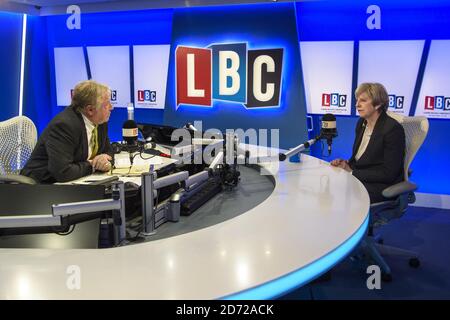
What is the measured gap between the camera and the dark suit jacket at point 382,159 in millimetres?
3109

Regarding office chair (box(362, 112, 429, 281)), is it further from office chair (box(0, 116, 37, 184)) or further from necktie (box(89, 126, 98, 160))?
office chair (box(0, 116, 37, 184))

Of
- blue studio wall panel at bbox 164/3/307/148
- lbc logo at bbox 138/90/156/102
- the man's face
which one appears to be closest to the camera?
the man's face

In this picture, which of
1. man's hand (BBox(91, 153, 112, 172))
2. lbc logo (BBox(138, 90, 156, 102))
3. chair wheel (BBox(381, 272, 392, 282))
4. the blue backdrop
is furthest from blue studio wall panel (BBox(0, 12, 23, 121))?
chair wheel (BBox(381, 272, 392, 282))

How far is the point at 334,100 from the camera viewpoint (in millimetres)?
5223

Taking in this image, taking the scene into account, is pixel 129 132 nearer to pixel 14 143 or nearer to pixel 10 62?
pixel 14 143

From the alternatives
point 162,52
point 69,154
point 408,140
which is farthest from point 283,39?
point 69,154

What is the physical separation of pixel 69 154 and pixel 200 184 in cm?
86

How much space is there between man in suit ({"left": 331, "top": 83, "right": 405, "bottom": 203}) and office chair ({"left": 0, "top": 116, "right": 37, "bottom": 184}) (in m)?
2.33

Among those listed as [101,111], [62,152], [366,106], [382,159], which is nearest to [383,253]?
[382,159]

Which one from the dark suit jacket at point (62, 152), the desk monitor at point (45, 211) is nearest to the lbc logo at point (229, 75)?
the dark suit jacket at point (62, 152)

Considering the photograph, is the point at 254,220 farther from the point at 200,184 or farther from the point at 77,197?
the point at 77,197

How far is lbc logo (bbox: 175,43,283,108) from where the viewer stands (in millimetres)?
5281

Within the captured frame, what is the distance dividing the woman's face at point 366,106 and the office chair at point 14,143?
8.41 ft

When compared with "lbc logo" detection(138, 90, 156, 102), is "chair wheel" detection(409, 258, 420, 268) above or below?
below
